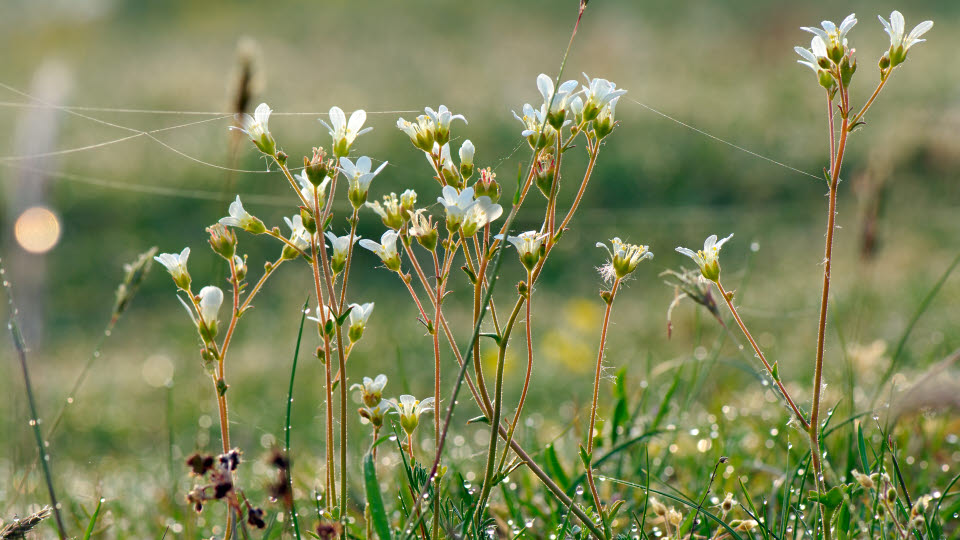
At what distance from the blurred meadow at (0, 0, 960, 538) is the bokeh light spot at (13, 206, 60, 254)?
0.28 feet

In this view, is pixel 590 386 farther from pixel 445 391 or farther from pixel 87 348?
pixel 87 348

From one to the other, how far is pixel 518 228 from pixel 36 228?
4613mm

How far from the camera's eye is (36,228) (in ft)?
25.7

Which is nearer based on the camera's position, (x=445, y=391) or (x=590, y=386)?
(x=445, y=391)

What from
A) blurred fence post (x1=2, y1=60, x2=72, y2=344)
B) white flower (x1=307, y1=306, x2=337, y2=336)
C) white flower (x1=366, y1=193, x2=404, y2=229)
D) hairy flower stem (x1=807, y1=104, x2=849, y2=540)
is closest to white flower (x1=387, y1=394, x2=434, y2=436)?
white flower (x1=307, y1=306, x2=337, y2=336)

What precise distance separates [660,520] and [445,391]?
174 cm

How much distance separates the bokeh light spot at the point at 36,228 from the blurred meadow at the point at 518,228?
8 cm

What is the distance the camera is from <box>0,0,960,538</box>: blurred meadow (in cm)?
236

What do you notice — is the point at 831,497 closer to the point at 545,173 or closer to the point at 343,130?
the point at 545,173

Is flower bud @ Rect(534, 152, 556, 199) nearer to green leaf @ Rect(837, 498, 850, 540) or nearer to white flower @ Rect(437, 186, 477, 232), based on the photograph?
white flower @ Rect(437, 186, 477, 232)

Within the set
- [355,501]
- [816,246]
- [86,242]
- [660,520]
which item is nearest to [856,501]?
[660,520]

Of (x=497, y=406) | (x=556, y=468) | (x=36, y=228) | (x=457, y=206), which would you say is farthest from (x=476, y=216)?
(x=36, y=228)

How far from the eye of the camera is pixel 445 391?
3.31m

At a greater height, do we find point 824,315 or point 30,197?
point 30,197
